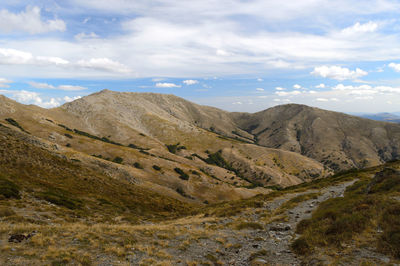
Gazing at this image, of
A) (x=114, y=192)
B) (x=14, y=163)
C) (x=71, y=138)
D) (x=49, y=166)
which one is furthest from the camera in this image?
(x=71, y=138)

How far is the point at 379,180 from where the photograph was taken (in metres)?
29.2

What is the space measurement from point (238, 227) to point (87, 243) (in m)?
15.9

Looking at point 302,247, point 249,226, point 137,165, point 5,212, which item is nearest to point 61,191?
point 5,212

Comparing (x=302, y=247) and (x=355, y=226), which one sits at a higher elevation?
(x=355, y=226)

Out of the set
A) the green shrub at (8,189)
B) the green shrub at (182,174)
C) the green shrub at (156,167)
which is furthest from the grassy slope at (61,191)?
the green shrub at (182,174)

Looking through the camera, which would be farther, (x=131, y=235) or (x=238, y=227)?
(x=238, y=227)

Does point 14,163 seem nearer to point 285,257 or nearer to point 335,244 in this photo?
point 285,257

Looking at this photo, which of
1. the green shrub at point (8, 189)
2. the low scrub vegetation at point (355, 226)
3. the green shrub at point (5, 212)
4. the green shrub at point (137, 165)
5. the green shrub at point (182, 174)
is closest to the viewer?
the low scrub vegetation at point (355, 226)

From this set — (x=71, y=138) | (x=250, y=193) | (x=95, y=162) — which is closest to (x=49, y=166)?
(x=95, y=162)

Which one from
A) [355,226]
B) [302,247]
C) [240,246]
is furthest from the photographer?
[240,246]

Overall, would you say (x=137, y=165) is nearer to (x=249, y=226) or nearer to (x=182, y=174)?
A: (x=182, y=174)

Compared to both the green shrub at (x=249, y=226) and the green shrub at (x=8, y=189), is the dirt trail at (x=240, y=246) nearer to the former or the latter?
the green shrub at (x=249, y=226)

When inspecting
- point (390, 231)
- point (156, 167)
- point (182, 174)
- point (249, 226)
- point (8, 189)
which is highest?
point (390, 231)

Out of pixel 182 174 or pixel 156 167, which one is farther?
pixel 182 174
